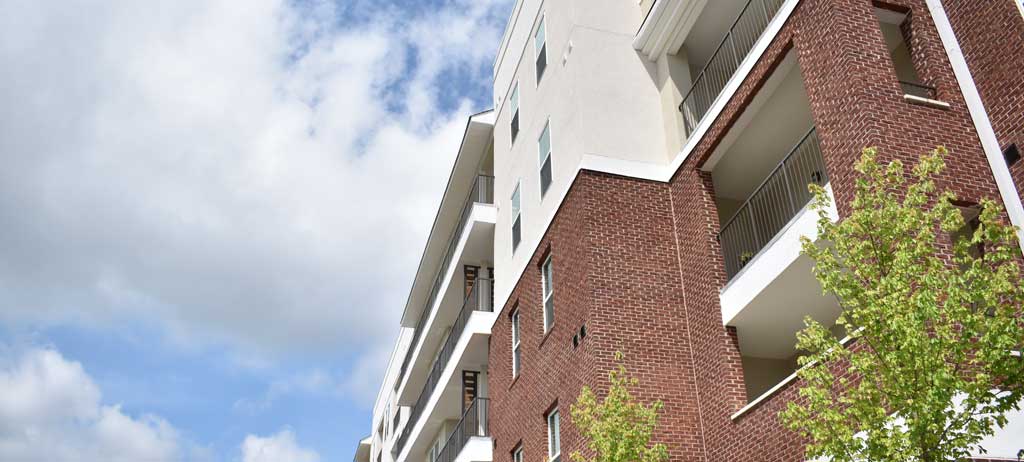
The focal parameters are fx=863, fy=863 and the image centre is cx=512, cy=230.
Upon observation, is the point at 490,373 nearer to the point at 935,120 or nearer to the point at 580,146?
the point at 580,146

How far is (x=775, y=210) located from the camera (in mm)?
16328

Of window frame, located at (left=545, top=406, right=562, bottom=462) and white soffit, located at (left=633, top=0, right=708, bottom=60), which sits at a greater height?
white soffit, located at (left=633, top=0, right=708, bottom=60)

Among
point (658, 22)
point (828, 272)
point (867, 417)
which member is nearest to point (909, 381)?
point (867, 417)

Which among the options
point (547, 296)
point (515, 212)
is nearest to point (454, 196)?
point (515, 212)

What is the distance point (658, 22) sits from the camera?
18344 mm

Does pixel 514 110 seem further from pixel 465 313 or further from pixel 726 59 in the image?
pixel 726 59

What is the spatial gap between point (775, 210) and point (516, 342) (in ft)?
24.0

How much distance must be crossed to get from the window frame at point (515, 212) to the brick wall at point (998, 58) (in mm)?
11418

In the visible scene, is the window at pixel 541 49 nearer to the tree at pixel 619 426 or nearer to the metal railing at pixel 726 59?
the metal railing at pixel 726 59

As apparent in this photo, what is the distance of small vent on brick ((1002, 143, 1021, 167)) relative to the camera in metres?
11.1

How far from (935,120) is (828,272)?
498cm

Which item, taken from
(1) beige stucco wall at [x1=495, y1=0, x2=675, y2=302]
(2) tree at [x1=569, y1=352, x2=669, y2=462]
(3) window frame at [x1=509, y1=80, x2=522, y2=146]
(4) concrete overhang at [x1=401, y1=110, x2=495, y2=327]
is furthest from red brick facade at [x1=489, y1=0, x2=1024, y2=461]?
(4) concrete overhang at [x1=401, y1=110, x2=495, y2=327]

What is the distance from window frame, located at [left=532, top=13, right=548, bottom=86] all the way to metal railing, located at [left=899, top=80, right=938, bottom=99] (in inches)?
366

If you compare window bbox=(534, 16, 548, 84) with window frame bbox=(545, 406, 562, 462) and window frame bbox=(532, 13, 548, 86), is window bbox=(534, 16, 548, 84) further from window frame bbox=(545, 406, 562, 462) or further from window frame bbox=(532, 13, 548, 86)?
window frame bbox=(545, 406, 562, 462)
